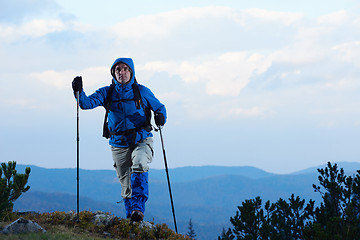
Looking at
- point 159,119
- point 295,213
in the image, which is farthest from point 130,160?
point 295,213

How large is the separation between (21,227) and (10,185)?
2.52m

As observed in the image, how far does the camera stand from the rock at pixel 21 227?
31.9ft

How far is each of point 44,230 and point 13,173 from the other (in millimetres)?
3107

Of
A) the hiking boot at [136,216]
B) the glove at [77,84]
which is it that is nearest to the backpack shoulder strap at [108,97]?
the glove at [77,84]

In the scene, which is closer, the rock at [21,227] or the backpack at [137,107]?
the rock at [21,227]

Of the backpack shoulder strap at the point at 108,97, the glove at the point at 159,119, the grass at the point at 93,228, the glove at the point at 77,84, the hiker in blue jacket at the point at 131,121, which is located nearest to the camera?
the glove at the point at 77,84

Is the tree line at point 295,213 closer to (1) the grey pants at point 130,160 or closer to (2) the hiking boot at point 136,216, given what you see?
(2) the hiking boot at point 136,216

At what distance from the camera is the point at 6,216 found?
11883 millimetres

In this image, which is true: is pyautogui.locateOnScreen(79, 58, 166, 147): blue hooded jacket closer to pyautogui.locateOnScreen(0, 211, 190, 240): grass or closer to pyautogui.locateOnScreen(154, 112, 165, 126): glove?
pyautogui.locateOnScreen(154, 112, 165, 126): glove

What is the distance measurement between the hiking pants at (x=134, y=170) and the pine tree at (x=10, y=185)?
2788 mm

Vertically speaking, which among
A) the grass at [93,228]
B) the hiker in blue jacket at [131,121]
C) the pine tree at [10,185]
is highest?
the hiker in blue jacket at [131,121]

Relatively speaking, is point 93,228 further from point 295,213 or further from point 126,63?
point 295,213

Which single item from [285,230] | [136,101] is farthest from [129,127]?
[285,230]

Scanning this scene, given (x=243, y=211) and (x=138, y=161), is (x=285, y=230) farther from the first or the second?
(x=138, y=161)
